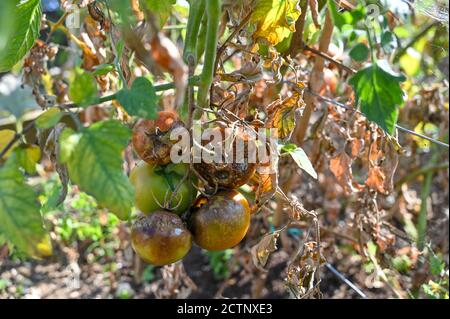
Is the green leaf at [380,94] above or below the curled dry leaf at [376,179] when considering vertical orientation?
above

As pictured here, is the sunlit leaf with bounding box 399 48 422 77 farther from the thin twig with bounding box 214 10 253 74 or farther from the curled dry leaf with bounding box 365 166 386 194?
the thin twig with bounding box 214 10 253 74

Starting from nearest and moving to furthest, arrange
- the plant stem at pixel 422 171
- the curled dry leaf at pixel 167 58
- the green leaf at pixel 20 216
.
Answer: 1. the curled dry leaf at pixel 167 58
2. the green leaf at pixel 20 216
3. the plant stem at pixel 422 171

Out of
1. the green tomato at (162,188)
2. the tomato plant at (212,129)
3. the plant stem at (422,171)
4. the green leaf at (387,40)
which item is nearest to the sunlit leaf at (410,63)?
the tomato plant at (212,129)

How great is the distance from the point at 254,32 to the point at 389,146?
45 cm

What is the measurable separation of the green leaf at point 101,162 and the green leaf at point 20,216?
5cm

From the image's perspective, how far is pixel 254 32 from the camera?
0.91 m

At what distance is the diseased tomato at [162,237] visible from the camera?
2.57ft

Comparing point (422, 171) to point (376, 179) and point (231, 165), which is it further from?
point (231, 165)

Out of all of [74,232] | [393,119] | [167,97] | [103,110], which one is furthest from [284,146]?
[74,232]

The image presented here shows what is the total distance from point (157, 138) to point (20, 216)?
0.28 meters

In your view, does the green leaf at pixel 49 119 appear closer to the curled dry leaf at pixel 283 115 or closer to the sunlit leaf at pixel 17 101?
the curled dry leaf at pixel 283 115

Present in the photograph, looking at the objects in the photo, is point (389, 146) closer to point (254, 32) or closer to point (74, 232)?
point (254, 32)

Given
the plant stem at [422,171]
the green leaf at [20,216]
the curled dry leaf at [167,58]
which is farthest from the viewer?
the plant stem at [422,171]
